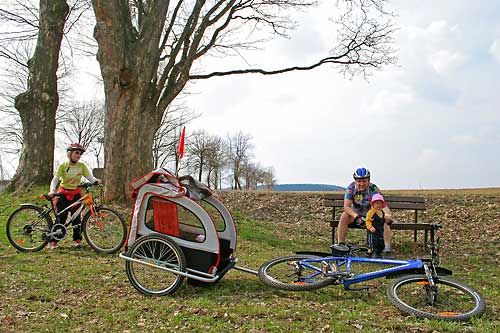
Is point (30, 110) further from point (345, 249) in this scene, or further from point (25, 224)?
point (345, 249)

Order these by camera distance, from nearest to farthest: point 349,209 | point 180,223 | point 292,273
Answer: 1. point 180,223
2. point 292,273
3. point 349,209

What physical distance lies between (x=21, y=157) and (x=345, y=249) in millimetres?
11572

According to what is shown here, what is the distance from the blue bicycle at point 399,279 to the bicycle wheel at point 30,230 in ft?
13.6

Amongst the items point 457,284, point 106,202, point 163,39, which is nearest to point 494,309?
point 457,284

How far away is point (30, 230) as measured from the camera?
752 cm

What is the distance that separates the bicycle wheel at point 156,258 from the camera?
500 centimetres

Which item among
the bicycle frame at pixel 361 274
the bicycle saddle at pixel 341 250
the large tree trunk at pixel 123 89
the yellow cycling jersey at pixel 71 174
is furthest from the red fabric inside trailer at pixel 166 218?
the large tree trunk at pixel 123 89

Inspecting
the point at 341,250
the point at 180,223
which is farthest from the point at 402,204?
the point at 180,223

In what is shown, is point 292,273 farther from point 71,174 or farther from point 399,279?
point 71,174

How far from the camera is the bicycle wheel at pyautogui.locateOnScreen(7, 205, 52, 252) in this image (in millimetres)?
7488

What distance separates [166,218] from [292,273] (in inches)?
62.8

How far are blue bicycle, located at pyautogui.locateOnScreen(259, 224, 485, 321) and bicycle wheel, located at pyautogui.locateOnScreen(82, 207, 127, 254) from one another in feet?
10.0

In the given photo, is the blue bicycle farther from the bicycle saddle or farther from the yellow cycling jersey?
the yellow cycling jersey

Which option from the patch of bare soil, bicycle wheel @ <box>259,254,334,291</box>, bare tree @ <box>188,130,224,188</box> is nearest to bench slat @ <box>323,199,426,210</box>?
the patch of bare soil
